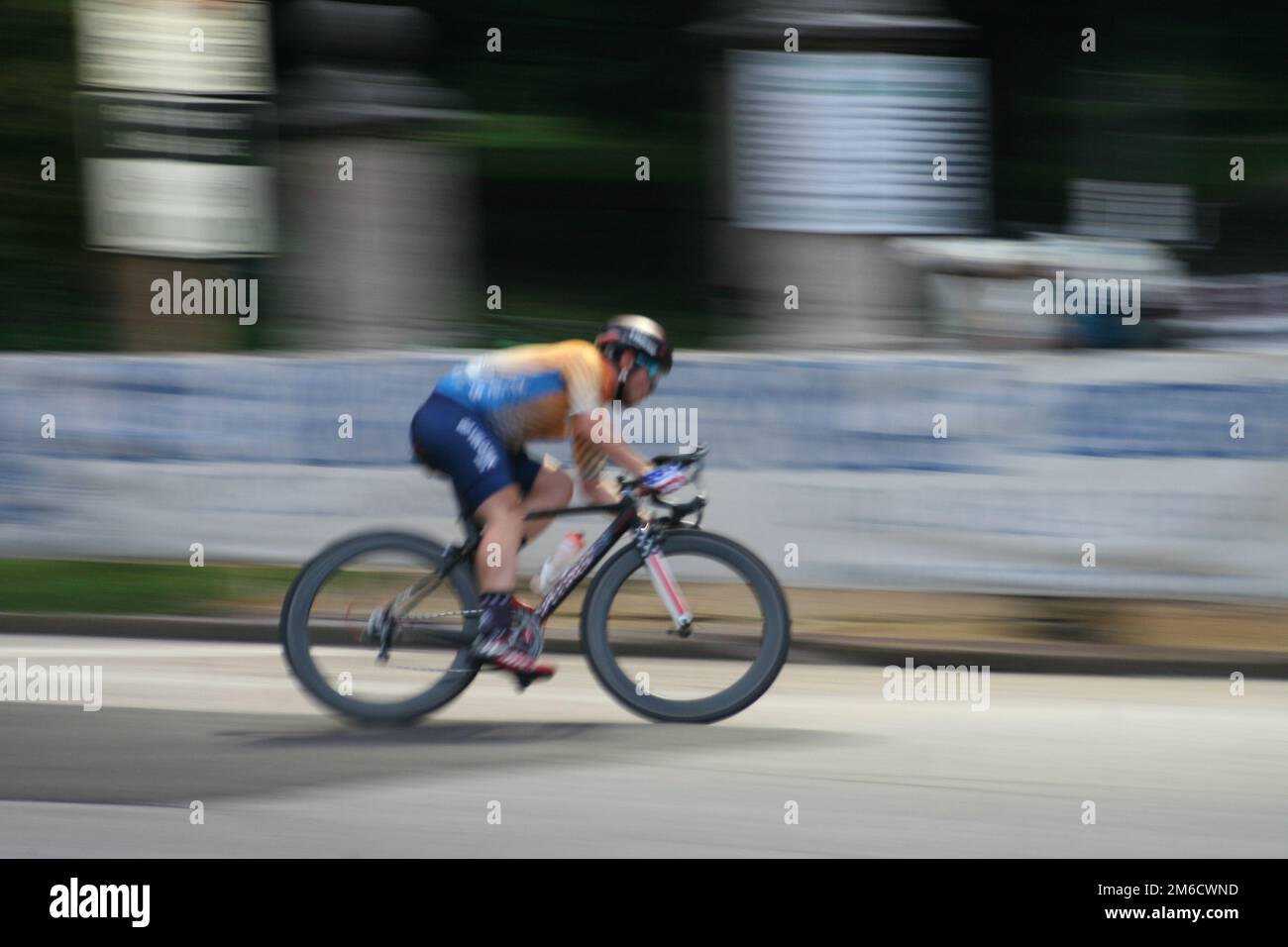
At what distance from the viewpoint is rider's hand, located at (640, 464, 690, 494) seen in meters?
6.12

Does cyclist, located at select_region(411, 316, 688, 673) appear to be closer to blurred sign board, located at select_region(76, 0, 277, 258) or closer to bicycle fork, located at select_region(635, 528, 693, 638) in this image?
bicycle fork, located at select_region(635, 528, 693, 638)

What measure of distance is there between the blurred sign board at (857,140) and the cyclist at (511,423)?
4822 millimetres

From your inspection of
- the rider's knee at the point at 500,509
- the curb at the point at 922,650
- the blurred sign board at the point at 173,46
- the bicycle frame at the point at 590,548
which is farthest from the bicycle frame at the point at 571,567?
the blurred sign board at the point at 173,46

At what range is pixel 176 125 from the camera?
38.3 ft

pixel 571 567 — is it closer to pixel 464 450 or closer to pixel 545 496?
pixel 545 496

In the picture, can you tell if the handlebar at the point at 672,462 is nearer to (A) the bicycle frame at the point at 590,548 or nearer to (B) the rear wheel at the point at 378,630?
(A) the bicycle frame at the point at 590,548

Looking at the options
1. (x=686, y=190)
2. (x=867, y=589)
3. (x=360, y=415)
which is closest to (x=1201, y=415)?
(x=867, y=589)

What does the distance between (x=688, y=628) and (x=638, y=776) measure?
2.70 feet

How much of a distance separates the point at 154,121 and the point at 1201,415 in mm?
6982

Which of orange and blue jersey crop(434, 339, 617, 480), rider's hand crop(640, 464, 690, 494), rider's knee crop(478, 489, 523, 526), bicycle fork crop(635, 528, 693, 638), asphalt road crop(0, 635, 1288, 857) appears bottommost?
asphalt road crop(0, 635, 1288, 857)

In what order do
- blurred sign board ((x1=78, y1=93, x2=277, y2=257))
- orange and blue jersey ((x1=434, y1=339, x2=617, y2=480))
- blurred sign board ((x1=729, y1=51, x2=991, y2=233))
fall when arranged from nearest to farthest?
orange and blue jersey ((x1=434, y1=339, x2=617, y2=480)) → blurred sign board ((x1=729, y1=51, x2=991, y2=233)) → blurred sign board ((x1=78, y1=93, x2=277, y2=257))

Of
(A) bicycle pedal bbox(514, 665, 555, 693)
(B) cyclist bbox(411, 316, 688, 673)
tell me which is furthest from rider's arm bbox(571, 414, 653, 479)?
(A) bicycle pedal bbox(514, 665, 555, 693)

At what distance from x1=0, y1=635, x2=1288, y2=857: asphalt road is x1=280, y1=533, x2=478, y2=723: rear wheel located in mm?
150

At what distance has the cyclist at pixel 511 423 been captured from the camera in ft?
20.0
